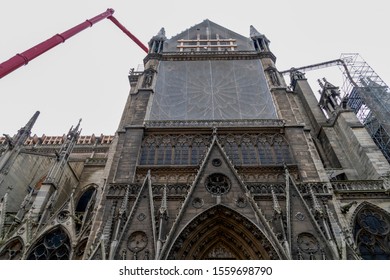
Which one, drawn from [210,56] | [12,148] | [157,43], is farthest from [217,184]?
[157,43]

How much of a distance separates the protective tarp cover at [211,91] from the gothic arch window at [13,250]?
10.3m

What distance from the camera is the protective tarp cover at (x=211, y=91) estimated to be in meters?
17.9

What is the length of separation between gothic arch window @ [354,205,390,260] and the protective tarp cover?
7.78m

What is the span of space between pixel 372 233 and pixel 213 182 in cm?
824

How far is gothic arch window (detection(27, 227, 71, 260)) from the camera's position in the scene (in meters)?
12.9

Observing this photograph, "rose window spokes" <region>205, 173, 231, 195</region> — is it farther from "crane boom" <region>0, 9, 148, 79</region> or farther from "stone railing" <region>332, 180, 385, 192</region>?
"crane boom" <region>0, 9, 148, 79</region>

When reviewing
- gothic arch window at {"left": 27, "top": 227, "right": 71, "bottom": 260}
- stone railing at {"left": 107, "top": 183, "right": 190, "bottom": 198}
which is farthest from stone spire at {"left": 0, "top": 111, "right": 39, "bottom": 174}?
stone railing at {"left": 107, "top": 183, "right": 190, "bottom": 198}

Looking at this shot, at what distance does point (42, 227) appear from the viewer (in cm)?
1398

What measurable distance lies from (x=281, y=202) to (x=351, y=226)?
11.9ft

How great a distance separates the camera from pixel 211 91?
19.5 m

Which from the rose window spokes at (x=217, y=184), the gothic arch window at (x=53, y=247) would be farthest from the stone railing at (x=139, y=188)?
the gothic arch window at (x=53, y=247)

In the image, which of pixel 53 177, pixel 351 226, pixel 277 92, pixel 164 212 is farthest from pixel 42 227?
pixel 277 92

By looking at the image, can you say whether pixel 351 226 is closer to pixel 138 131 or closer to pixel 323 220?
pixel 323 220
